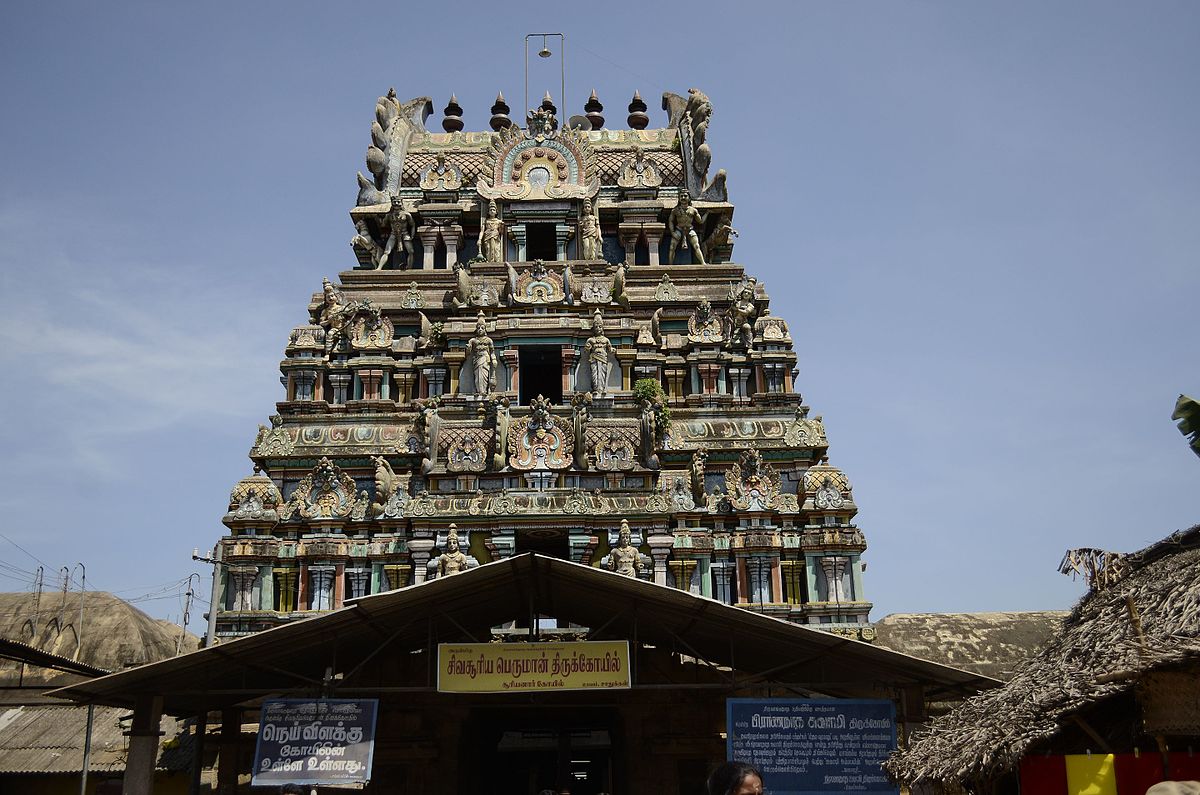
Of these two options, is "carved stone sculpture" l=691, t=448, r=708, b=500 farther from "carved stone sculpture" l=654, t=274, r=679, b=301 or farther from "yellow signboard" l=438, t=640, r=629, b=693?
"yellow signboard" l=438, t=640, r=629, b=693

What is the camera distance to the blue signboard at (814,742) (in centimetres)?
1364

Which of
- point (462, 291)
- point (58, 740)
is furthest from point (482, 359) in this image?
point (58, 740)

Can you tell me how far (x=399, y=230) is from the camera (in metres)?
35.3

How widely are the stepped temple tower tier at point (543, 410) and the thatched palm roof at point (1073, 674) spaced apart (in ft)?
40.3

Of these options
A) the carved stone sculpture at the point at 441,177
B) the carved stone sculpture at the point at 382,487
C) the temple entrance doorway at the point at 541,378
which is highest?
the carved stone sculpture at the point at 441,177

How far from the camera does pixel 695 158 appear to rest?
37.4m

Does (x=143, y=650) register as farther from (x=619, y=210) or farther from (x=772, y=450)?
(x=772, y=450)

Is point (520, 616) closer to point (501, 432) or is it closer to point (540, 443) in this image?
point (540, 443)

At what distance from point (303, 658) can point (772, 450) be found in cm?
1543

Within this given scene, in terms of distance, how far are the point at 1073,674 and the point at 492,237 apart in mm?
25631

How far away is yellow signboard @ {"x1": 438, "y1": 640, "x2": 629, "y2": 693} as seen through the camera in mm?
13938

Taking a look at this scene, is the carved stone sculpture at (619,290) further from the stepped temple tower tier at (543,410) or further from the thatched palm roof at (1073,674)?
the thatched palm roof at (1073,674)

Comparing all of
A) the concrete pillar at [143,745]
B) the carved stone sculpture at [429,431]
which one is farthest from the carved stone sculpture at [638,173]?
the concrete pillar at [143,745]

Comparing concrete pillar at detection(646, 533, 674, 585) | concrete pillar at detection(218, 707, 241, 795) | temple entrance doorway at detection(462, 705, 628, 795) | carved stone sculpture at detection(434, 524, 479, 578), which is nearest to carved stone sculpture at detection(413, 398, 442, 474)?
carved stone sculpture at detection(434, 524, 479, 578)
